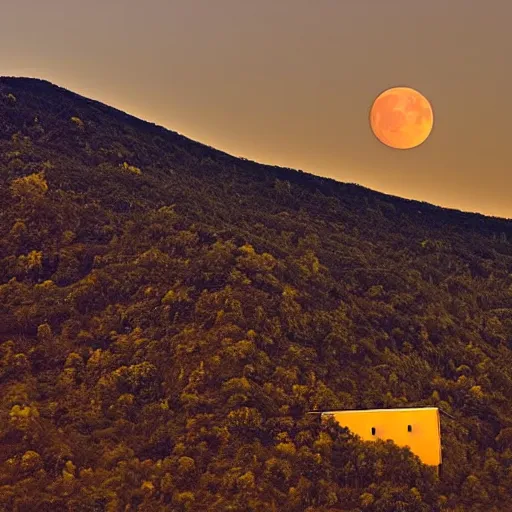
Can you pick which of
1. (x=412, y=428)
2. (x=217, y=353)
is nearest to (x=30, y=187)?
(x=217, y=353)

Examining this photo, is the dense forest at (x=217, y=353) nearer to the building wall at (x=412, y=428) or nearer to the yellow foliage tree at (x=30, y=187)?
the yellow foliage tree at (x=30, y=187)

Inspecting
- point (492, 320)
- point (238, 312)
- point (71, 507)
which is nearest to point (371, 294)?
point (492, 320)

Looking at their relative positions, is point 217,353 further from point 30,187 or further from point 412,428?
point 30,187

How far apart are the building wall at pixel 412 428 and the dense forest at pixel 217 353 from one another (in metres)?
0.55

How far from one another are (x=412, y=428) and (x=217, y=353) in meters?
7.71

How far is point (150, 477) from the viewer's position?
24844 mm

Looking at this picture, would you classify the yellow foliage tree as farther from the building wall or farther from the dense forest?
the building wall

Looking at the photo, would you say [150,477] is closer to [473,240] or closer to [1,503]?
[1,503]

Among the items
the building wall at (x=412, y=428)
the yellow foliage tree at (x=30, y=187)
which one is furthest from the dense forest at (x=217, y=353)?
the building wall at (x=412, y=428)

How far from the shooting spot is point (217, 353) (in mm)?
30094

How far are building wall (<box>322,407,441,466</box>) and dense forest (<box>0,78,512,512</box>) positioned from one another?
555 millimetres

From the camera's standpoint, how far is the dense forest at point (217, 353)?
2491 cm

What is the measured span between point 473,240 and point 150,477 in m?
44.2

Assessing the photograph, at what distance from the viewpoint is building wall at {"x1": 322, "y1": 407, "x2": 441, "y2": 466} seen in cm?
2684
